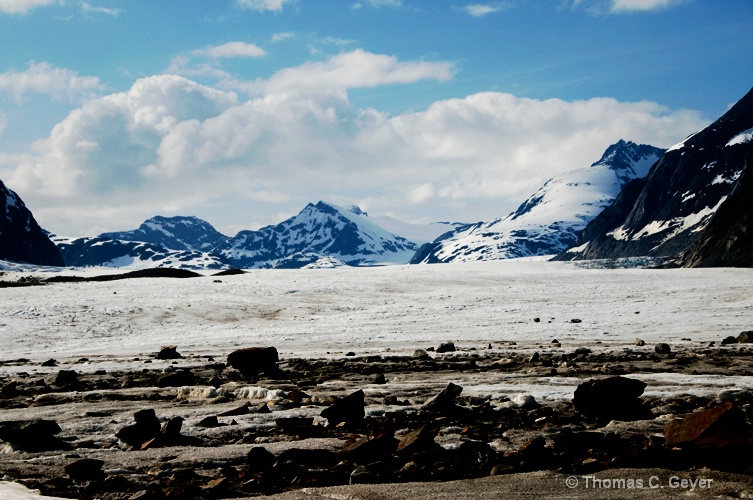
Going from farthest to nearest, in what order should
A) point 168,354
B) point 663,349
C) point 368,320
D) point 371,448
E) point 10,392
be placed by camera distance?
point 368,320
point 168,354
point 663,349
point 10,392
point 371,448

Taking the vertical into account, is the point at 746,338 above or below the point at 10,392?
below

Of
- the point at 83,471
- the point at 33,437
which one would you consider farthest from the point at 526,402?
the point at 33,437

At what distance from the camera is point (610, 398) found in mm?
10383

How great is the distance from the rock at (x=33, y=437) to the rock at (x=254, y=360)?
8454 mm

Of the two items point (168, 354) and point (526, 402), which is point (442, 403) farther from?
point (168, 354)

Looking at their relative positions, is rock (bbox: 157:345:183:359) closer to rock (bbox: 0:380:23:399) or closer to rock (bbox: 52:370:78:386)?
rock (bbox: 52:370:78:386)

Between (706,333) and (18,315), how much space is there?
3181cm

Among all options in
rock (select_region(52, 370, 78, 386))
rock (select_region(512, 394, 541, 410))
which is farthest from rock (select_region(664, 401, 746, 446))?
rock (select_region(52, 370, 78, 386))

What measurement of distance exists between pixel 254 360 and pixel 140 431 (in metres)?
8.40

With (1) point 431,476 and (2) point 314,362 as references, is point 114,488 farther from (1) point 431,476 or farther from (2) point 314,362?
(2) point 314,362

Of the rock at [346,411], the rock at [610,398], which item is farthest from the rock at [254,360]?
the rock at [610,398]

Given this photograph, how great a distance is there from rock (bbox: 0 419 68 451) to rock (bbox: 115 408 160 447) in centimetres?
77

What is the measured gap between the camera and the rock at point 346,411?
1033cm

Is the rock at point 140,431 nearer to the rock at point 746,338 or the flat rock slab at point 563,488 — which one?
the flat rock slab at point 563,488
